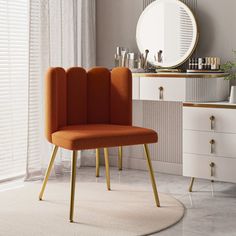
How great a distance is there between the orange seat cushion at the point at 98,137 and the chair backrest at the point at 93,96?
21 centimetres

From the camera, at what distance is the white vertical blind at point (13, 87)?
12.7ft

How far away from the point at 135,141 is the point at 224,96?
0.95 m

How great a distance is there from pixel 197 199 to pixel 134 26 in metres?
1.60

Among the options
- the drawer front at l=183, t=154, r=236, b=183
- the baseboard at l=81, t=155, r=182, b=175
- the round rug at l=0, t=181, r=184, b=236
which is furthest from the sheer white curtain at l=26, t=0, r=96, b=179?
the drawer front at l=183, t=154, r=236, b=183

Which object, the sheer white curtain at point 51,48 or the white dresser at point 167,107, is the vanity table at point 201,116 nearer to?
the white dresser at point 167,107

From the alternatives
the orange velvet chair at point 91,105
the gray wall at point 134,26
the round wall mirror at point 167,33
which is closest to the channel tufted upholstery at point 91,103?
the orange velvet chair at point 91,105

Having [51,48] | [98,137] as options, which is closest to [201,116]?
[98,137]

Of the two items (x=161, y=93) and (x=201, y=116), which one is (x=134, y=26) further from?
(x=201, y=116)

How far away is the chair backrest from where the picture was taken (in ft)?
11.3

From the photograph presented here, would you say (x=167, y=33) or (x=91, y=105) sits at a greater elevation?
(x=167, y=33)

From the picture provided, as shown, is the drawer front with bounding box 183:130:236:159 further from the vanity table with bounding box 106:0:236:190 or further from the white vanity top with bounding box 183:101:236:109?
the white vanity top with bounding box 183:101:236:109

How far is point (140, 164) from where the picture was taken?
14.5 feet

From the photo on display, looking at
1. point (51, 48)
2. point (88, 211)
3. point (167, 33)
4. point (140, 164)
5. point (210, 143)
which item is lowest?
point (88, 211)

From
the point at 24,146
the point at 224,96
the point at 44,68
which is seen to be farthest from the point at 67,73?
the point at 224,96
